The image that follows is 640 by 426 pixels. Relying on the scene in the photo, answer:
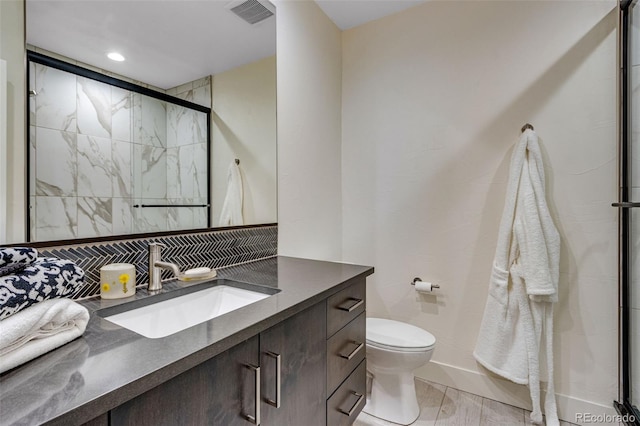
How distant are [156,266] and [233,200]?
1.73 ft

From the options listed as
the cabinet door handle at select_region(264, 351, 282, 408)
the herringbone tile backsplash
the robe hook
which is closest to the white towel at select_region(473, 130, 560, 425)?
the robe hook

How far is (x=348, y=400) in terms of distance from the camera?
127 centimetres

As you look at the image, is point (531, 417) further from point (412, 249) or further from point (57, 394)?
point (57, 394)

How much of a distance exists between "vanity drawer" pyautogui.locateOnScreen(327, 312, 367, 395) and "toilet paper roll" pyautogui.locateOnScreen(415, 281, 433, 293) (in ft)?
2.54

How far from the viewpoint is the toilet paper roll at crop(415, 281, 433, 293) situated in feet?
6.62

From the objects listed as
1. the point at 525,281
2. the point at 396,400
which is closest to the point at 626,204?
the point at 525,281

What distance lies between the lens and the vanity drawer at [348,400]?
1162 mm

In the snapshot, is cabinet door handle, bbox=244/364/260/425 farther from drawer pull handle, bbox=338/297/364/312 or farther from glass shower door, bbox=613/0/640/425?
glass shower door, bbox=613/0/640/425

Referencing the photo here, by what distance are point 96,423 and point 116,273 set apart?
58 centimetres

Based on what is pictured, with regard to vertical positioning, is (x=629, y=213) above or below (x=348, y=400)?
above

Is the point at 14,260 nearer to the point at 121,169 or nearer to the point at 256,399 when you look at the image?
the point at 121,169

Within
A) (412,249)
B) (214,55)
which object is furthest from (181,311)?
(412,249)

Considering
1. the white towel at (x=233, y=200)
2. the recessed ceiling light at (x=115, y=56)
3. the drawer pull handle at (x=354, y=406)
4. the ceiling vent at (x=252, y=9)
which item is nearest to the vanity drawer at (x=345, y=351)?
the drawer pull handle at (x=354, y=406)

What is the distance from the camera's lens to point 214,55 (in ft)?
4.65
